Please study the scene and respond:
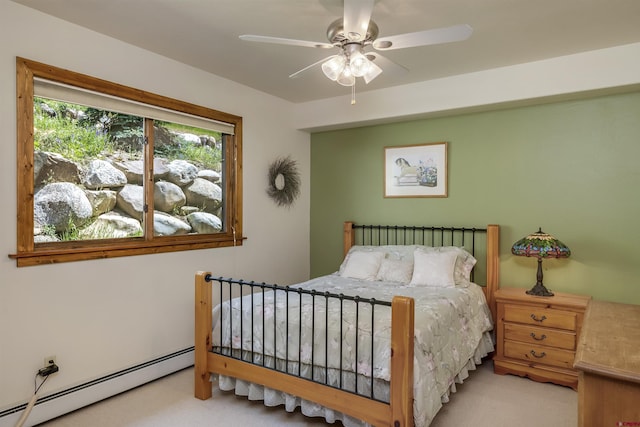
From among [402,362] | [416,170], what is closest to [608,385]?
[402,362]

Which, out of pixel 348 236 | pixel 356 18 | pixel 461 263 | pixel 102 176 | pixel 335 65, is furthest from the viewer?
pixel 348 236

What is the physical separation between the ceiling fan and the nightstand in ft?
7.16

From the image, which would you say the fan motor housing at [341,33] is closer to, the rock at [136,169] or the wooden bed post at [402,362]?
the wooden bed post at [402,362]

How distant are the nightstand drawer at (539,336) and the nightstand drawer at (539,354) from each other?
0.04 metres

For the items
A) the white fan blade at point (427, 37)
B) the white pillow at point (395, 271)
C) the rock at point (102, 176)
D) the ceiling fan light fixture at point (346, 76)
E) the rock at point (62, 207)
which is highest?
the white fan blade at point (427, 37)

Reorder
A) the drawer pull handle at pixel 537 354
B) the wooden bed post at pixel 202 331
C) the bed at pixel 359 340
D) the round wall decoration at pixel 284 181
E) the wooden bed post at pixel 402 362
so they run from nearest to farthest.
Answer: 1. the wooden bed post at pixel 402 362
2. the bed at pixel 359 340
3. the wooden bed post at pixel 202 331
4. the drawer pull handle at pixel 537 354
5. the round wall decoration at pixel 284 181

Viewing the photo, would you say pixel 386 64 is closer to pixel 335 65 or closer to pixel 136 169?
pixel 335 65

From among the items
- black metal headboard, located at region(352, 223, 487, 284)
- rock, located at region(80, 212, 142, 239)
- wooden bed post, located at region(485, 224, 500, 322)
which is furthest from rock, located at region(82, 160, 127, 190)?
wooden bed post, located at region(485, 224, 500, 322)

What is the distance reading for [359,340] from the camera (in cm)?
224

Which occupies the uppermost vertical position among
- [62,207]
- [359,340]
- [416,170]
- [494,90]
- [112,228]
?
[494,90]

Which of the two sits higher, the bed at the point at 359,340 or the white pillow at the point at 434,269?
the white pillow at the point at 434,269

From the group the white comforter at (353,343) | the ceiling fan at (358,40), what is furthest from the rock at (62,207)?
the ceiling fan at (358,40)

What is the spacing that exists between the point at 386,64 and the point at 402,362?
1.72 m

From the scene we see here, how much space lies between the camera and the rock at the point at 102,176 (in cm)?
279
